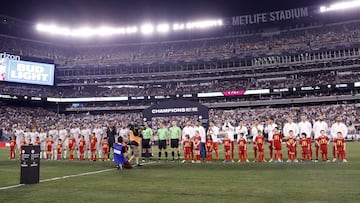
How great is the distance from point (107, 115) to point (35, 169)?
5982cm

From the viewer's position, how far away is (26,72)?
59.4 metres

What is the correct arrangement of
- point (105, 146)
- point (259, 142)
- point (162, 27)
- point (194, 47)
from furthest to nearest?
1. point (194, 47)
2. point (162, 27)
3. point (105, 146)
4. point (259, 142)

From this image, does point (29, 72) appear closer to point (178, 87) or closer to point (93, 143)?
→ point (178, 87)

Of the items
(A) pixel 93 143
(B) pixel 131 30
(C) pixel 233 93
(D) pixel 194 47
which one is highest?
(B) pixel 131 30

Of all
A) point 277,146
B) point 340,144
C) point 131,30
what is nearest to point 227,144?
point 277,146

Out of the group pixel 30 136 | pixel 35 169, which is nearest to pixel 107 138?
pixel 30 136

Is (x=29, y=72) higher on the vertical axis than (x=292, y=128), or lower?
higher

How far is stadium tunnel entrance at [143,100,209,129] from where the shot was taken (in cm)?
2569

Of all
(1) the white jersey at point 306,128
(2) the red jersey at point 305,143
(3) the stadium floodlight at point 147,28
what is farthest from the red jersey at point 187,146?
(3) the stadium floodlight at point 147,28

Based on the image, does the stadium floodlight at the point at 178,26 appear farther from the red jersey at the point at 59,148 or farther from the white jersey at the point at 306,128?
the white jersey at the point at 306,128

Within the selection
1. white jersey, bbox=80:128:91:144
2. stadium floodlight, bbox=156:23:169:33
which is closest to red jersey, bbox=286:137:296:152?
white jersey, bbox=80:128:91:144

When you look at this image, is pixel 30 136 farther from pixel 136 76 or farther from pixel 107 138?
pixel 136 76

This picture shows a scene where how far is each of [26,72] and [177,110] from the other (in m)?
43.6

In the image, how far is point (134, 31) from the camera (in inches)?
3049
